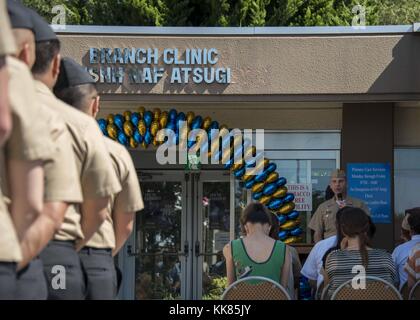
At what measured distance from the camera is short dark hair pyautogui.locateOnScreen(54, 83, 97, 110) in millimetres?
4457

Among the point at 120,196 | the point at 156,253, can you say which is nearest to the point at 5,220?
the point at 120,196

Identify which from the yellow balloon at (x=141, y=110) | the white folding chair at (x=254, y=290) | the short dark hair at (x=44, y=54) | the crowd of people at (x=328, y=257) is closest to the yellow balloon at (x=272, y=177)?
the yellow balloon at (x=141, y=110)

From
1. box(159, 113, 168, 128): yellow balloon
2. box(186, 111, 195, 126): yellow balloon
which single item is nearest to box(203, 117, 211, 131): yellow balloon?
box(186, 111, 195, 126): yellow balloon

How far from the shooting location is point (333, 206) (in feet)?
32.0

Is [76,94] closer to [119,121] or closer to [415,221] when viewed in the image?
[415,221]

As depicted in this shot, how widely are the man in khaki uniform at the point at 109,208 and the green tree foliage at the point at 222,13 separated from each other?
1395 cm

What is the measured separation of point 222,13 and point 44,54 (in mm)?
15212

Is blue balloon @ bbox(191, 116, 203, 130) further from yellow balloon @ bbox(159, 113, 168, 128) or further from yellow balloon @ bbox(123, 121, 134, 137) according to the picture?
yellow balloon @ bbox(123, 121, 134, 137)

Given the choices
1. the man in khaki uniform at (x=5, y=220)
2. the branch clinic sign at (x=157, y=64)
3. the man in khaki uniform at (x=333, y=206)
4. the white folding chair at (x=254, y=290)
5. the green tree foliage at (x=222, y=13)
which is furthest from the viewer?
the green tree foliage at (x=222, y=13)

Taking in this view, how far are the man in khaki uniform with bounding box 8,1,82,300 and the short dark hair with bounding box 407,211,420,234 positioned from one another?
4.71 metres

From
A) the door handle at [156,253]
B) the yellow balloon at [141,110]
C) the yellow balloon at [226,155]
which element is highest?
the yellow balloon at [141,110]

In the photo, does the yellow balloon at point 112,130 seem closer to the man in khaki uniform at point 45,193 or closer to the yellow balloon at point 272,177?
the yellow balloon at point 272,177

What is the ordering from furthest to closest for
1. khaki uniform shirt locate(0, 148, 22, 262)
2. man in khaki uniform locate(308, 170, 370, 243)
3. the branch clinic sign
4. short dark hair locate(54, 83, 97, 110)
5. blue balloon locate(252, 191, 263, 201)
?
blue balloon locate(252, 191, 263, 201) < the branch clinic sign < man in khaki uniform locate(308, 170, 370, 243) < short dark hair locate(54, 83, 97, 110) < khaki uniform shirt locate(0, 148, 22, 262)

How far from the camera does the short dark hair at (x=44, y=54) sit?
3560 millimetres
